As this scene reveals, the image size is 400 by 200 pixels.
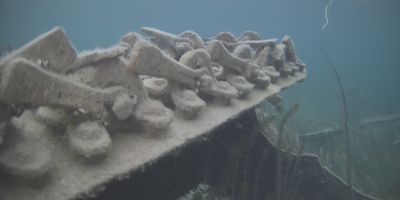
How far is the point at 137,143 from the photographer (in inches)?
90.0

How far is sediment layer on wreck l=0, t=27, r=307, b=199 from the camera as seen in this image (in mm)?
1708

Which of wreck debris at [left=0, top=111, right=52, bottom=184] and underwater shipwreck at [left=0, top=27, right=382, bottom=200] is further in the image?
underwater shipwreck at [left=0, top=27, right=382, bottom=200]

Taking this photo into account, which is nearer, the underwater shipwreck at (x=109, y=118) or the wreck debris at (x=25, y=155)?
the wreck debris at (x=25, y=155)

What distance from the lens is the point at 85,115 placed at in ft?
7.06

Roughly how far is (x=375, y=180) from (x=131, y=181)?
8659 millimetres

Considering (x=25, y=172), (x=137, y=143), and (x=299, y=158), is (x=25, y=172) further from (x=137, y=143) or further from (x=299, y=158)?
(x=299, y=158)

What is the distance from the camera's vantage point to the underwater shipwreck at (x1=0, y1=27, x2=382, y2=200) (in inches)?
68.1

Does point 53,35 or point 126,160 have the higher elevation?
point 53,35

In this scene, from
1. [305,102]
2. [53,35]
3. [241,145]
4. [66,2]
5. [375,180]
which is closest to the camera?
[53,35]


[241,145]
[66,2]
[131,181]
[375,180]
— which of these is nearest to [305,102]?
[375,180]

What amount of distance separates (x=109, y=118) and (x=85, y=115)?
0.68 ft

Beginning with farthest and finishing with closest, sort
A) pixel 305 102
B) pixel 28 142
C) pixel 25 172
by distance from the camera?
pixel 305 102 < pixel 28 142 < pixel 25 172

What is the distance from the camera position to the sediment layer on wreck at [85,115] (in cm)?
171

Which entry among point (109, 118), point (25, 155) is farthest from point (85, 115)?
point (25, 155)
